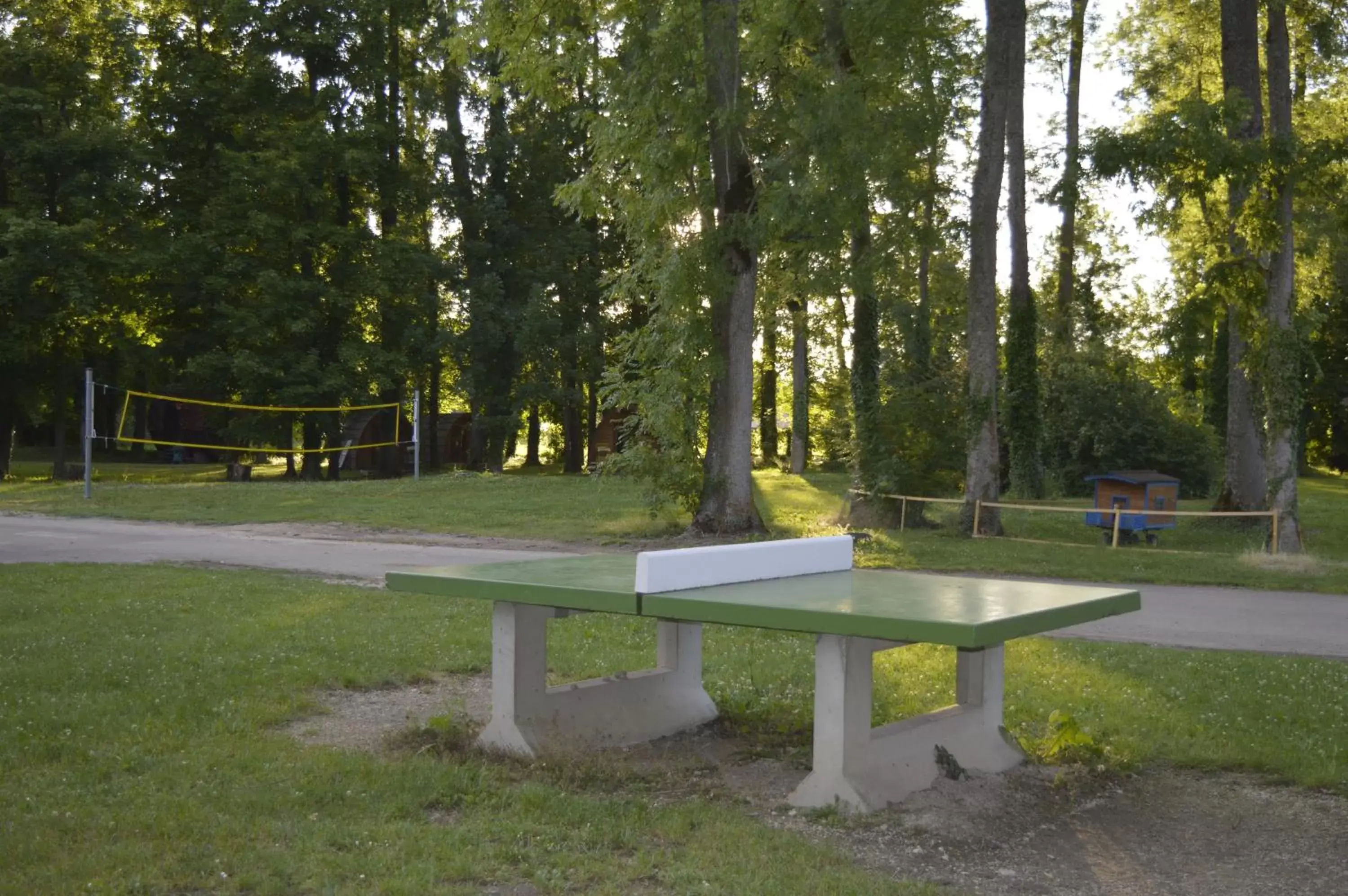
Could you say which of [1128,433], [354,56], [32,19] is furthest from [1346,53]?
[32,19]

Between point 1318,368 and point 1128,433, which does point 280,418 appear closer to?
point 1128,433

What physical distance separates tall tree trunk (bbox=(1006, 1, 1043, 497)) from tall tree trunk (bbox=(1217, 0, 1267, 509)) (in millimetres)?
5666

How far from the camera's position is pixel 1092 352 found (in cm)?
3494

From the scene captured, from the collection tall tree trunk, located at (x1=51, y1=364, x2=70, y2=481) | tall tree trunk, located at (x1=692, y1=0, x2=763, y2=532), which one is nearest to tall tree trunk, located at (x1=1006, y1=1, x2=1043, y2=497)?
tall tree trunk, located at (x1=692, y1=0, x2=763, y2=532)

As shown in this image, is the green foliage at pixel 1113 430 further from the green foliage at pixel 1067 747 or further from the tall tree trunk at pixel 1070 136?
the green foliage at pixel 1067 747

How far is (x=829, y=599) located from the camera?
6.30 meters

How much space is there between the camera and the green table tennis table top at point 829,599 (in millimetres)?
5598

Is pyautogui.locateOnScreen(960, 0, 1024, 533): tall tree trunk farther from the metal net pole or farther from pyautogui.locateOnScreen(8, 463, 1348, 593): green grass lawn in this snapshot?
the metal net pole

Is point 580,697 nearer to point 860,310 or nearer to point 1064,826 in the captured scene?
point 1064,826

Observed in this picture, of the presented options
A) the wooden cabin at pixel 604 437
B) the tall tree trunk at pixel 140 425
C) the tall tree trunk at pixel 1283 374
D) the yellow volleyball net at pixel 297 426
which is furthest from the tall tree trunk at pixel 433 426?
the tall tree trunk at pixel 1283 374

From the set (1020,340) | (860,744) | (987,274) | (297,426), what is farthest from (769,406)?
(860,744)

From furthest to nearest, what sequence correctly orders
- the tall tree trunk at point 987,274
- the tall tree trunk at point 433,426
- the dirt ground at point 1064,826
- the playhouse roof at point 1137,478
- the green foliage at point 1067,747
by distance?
the tall tree trunk at point 433,426, the tall tree trunk at point 987,274, the playhouse roof at point 1137,478, the green foliage at point 1067,747, the dirt ground at point 1064,826

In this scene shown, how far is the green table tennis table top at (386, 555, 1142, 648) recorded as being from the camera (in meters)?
5.60

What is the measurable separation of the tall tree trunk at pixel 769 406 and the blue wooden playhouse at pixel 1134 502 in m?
26.2
